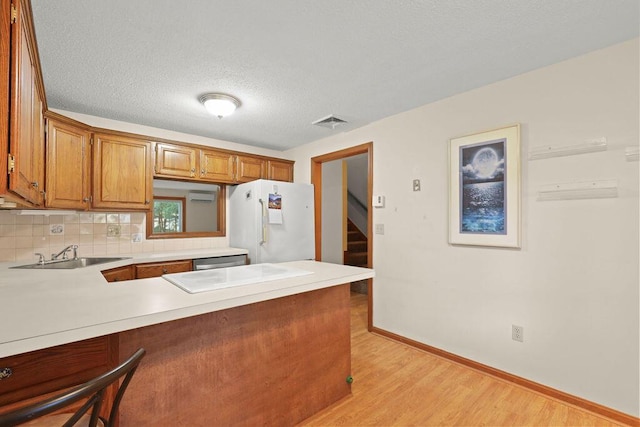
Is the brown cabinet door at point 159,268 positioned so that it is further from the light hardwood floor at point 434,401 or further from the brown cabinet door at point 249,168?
the light hardwood floor at point 434,401

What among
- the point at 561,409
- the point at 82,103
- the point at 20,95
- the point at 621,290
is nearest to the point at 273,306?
the point at 20,95

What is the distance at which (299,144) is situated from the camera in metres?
4.11

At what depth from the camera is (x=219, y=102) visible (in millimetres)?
2475

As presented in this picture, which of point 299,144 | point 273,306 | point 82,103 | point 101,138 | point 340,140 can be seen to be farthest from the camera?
point 299,144

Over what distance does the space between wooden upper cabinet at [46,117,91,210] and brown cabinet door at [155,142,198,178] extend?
24.3 inches

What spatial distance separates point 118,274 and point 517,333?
324 cm

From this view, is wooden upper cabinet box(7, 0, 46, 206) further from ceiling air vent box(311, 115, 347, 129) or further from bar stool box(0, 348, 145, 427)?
ceiling air vent box(311, 115, 347, 129)

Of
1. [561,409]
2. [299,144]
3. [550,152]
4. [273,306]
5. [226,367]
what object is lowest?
[561,409]

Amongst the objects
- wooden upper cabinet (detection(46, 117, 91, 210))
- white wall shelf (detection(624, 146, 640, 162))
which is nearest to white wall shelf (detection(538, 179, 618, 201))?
white wall shelf (detection(624, 146, 640, 162))

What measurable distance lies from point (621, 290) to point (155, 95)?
3.57 meters

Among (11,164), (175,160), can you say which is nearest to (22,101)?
(11,164)

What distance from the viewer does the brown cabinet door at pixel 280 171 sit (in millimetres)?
4094

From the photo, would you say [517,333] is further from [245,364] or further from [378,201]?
[245,364]

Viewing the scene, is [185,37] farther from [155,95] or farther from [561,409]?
[561,409]
